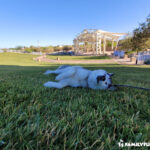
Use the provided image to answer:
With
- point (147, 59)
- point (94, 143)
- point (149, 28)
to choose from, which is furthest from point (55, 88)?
point (147, 59)

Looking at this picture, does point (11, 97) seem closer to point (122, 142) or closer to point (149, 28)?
point (122, 142)

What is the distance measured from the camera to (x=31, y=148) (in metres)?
0.42

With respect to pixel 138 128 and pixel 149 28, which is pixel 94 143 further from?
pixel 149 28

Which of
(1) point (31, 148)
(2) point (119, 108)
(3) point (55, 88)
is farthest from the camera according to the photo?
(3) point (55, 88)

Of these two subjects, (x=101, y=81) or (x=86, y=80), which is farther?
(x=86, y=80)

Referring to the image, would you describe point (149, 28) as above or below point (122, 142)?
above

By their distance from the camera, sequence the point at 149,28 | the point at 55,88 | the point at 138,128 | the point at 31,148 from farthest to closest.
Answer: the point at 149,28, the point at 55,88, the point at 138,128, the point at 31,148

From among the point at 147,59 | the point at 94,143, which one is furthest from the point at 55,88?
the point at 147,59

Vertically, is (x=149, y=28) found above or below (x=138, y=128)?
above

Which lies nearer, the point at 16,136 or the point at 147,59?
the point at 16,136

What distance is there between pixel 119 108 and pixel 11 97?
1.02 meters

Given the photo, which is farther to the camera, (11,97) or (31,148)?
(11,97)

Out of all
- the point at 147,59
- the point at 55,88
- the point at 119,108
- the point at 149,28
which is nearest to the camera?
the point at 119,108

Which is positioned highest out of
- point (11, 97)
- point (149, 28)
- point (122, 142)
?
point (149, 28)
